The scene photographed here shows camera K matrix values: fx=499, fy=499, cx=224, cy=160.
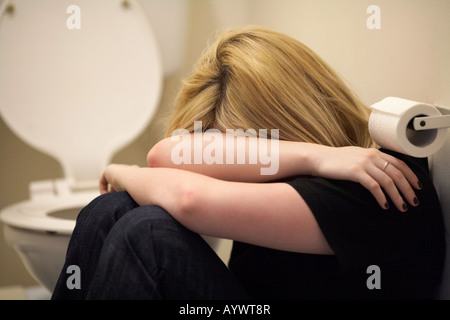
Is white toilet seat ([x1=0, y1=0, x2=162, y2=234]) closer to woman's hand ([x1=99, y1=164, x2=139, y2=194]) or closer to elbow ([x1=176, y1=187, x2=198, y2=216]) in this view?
woman's hand ([x1=99, y1=164, x2=139, y2=194])

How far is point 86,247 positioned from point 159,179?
148 millimetres

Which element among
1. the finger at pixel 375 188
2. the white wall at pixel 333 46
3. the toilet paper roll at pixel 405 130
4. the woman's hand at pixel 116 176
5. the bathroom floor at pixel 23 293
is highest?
the white wall at pixel 333 46

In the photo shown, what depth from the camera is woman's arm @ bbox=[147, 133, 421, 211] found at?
1.77 ft

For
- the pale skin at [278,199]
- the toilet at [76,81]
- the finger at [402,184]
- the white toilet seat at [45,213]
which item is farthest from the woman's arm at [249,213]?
the toilet at [76,81]

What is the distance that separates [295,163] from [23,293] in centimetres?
115

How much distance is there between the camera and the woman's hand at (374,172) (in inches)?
21.0

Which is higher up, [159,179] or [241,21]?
[241,21]

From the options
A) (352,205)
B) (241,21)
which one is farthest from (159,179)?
(241,21)

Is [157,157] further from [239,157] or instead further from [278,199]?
[278,199]

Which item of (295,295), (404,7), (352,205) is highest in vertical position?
(404,7)

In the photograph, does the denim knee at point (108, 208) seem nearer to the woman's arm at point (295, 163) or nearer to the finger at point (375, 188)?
the woman's arm at point (295, 163)

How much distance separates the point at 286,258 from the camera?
0.65 metres

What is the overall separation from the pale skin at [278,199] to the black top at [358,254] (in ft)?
0.05

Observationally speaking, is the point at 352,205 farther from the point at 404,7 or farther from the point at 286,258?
→ the point at 404,7
